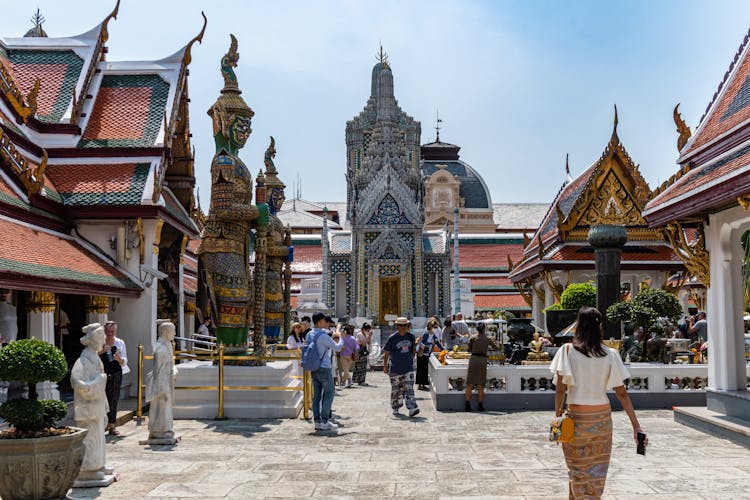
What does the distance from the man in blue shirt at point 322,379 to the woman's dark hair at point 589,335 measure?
564 cm

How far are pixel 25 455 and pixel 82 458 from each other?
57 cm

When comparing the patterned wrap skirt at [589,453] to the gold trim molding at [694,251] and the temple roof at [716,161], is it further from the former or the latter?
the gold trim molding at [694,251]

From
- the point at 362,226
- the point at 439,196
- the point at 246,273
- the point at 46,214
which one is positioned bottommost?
the point at 246,273

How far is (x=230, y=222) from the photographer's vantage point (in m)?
12.5

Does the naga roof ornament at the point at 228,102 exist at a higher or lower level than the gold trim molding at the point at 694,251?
higher

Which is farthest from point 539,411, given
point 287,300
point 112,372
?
point 287,300

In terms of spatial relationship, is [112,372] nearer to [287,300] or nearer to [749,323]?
[287,300]

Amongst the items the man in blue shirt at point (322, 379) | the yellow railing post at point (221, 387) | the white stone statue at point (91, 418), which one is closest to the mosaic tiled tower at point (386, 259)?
the yellow railing post at point (221, 387)

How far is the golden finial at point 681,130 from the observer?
12.4 meters

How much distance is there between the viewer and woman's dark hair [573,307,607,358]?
18.9 feet

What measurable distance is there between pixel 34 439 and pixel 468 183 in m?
58.2

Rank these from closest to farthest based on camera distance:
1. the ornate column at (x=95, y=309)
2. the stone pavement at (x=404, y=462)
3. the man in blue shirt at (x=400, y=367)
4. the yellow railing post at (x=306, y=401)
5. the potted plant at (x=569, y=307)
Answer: the stone pavement at (x=404, y=462), the yellow railing post at (x=306, y=401), the man in blue shirt at (x=400, y=367), the ornate column at (x=95, y=309), the potted plant at (x=569, y=307)

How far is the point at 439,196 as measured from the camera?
62.2m

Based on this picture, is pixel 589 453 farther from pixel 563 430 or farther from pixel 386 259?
→ pixel 386 259
